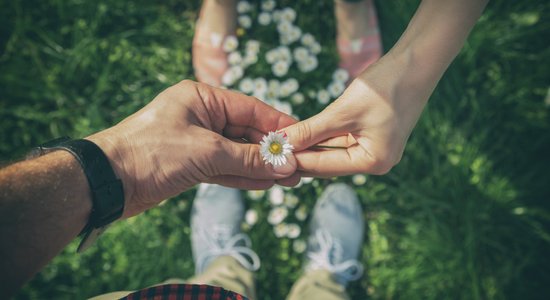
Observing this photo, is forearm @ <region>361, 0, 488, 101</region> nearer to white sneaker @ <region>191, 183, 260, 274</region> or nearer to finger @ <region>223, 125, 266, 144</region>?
finger @ <region>223, 125, 266, 144</region>

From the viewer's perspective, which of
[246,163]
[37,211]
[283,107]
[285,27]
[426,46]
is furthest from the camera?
[285,27]

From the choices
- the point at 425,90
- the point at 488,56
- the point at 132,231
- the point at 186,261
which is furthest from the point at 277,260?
the point at 488,56

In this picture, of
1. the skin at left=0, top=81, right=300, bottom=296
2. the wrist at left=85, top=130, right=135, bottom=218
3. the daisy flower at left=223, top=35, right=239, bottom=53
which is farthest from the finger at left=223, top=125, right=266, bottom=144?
the daisy flower at left=223, top=35, right=239, bottom=53

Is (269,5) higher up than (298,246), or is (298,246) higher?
(269,5)

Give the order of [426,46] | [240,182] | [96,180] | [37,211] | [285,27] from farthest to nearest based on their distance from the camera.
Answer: [285,27]
[240,182]
[426,46]
[96,180]
[37,211]

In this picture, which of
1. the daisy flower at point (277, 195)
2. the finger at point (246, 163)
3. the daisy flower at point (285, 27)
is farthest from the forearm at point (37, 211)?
the daisy flower at point (285, 27)

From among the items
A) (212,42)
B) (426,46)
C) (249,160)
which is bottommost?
(249,160)

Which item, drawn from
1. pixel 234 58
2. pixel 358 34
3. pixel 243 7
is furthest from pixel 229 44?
pixel 358 34

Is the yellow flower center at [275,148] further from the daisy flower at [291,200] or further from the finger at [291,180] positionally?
the daisy flower at [291,200]

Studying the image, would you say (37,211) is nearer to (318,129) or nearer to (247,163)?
(247,163)
